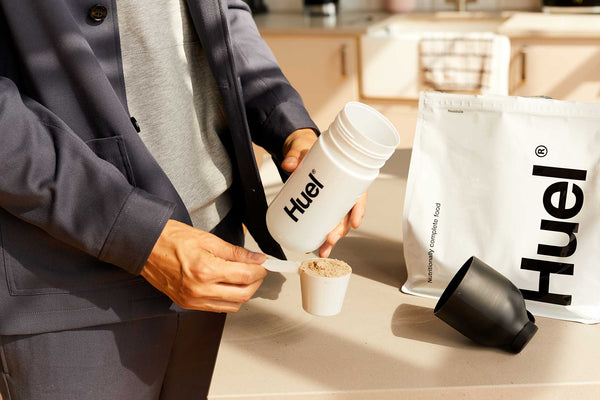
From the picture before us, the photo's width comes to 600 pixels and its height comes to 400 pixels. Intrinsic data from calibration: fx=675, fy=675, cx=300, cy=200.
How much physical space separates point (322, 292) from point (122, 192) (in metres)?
0.27

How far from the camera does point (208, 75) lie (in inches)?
40.6

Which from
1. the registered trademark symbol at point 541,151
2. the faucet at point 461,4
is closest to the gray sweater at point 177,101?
the registered trademark symbol at point 541,151

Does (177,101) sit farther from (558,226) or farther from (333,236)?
(558,226)

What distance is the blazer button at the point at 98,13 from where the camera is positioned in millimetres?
858

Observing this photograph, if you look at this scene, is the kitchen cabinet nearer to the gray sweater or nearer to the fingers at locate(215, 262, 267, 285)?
the gray sweater

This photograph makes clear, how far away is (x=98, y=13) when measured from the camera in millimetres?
860

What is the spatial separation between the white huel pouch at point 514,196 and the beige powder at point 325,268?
0.42 feet

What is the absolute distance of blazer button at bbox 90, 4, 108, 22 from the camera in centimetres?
86

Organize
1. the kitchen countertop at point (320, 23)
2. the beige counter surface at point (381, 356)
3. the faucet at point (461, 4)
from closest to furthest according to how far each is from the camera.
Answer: the beige counter surface at point (381, 356) → the kitchen countertop at point (320, 23) → the faucet at point (461, 4)

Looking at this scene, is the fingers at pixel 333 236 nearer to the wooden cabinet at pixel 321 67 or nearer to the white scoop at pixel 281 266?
the white scoop at pixel 281 266

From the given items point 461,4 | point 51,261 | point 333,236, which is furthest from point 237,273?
point 461,4

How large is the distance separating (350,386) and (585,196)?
1.24 feet

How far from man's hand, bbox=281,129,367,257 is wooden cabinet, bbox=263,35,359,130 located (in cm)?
215

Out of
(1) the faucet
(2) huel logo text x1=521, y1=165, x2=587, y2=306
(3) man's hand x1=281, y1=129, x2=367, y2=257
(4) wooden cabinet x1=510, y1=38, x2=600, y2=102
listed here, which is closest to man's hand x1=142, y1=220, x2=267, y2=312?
(3) man's hand x1=281, y1=129, x2=367, y2=257
